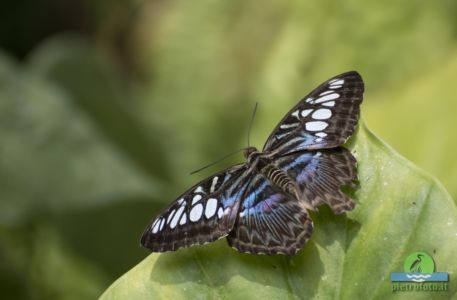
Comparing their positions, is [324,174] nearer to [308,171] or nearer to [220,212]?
[308,171]

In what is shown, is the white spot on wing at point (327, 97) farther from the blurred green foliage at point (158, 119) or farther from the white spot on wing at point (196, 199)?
the blurred green foliage at point (158, 119)

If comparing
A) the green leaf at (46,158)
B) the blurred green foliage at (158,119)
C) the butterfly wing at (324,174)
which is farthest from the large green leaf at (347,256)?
the green leaf at (46,158)

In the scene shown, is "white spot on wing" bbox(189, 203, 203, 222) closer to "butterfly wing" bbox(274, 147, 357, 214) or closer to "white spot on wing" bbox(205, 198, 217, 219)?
"white spot on wing" bbox(205, 198, 217, 219)

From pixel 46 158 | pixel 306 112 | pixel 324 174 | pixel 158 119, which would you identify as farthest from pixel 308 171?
pixel 158 119

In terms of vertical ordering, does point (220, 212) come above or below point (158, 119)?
below

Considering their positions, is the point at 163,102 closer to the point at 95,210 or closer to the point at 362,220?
the point at 95,210

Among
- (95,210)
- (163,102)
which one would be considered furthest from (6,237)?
(163,102)
